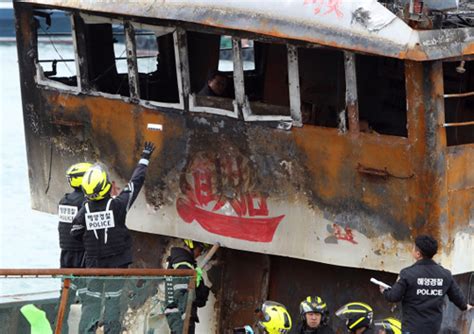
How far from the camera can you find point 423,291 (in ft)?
A: 35.2

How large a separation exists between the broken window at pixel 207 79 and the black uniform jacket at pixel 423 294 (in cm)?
302

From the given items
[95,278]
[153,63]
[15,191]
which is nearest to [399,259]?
[95,278]

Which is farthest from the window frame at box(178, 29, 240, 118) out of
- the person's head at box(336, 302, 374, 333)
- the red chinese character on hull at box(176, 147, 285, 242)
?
the person's head at box(336, 302, 374, 333)

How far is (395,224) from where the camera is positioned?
39.0ft

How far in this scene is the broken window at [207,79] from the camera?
43.3ft

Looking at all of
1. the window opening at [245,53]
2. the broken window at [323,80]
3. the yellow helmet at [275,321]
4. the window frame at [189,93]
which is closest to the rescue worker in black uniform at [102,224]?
the window frame at [189,93]

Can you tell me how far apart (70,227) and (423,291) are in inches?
157

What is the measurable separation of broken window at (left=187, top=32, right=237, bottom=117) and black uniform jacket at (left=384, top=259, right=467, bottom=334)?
3.02 meters

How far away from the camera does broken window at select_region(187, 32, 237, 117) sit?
1319 cm

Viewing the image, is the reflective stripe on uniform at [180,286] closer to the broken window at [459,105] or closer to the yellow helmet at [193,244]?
the yellow helmet at [193,244]

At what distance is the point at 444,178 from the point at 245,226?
2436 mm

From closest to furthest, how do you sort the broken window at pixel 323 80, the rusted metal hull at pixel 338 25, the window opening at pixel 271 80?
the rusted metal hull at pixel 338 25 < the broken window at pixel 323 80 < the window opening at pixel 271 80

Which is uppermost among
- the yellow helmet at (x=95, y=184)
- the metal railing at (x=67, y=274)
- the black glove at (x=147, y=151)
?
the black glove at (x=147, y=151)

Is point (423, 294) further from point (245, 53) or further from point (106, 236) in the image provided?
point (245, 53)
